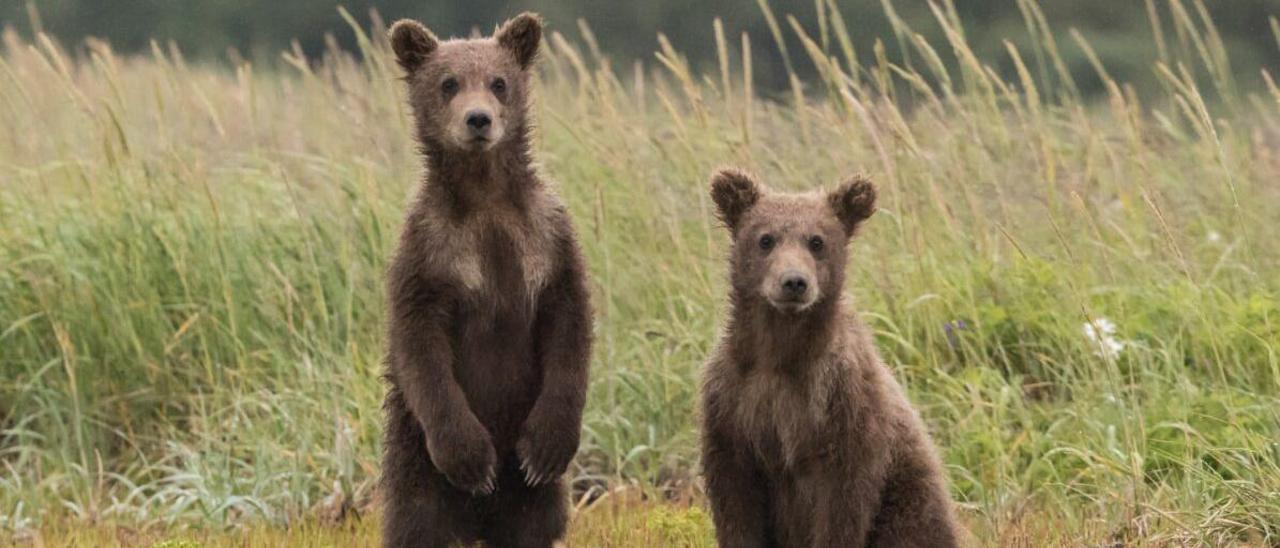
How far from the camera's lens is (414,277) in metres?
5.76

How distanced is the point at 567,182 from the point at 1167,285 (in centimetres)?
295

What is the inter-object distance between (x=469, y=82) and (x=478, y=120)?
207mm

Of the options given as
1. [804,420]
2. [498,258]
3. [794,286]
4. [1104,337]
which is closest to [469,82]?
[498,258]

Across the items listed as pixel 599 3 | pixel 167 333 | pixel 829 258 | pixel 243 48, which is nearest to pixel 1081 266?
pixel 829 258

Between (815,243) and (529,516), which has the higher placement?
Answer: (815,243)

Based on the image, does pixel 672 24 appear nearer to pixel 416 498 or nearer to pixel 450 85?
pixel 450 85

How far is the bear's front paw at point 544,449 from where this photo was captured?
19.0ft

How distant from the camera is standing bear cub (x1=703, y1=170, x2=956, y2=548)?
5605 mm

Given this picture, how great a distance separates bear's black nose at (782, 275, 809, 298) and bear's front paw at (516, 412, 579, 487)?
785 mm

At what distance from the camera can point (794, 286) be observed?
A: 5531 millimetres

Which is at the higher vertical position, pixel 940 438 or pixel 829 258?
pixel 829 258

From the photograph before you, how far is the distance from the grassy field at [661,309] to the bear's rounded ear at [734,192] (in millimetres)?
1093

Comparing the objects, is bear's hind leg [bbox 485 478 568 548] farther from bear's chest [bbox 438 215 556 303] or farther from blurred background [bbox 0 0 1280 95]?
blurred background [bbox 0 0 1280 95]

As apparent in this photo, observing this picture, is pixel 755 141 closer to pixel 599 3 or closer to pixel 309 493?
pixel 309 493
